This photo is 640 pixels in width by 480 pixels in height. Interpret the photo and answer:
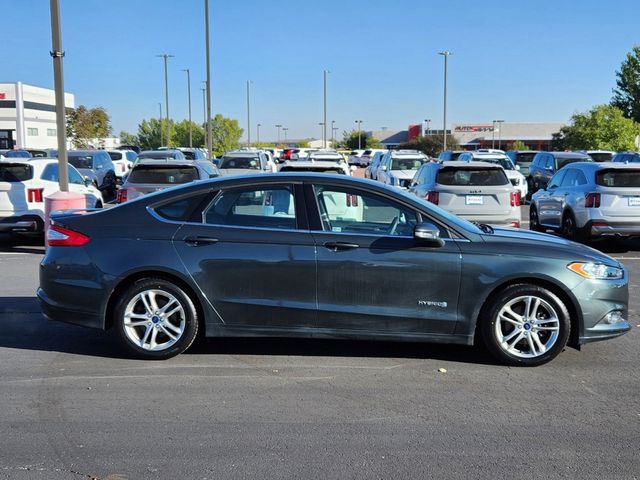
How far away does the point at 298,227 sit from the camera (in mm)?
5652

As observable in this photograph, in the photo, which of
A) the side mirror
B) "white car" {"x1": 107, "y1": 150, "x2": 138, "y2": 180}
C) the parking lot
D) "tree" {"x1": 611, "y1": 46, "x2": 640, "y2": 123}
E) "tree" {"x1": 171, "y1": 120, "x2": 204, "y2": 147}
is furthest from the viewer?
"tree" {"x1": 171, "y1": 120, "x2": 204, "y2": 147}

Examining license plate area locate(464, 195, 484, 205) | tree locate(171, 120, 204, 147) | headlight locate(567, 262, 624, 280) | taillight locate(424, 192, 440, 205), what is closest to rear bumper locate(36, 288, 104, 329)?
headlight locate(567, 262, 624, 280)

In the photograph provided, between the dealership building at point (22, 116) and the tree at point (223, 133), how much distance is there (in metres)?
17.4

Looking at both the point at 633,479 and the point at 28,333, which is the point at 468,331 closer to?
the point at 633,479

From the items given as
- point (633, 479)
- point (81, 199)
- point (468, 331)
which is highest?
point (81, 199)

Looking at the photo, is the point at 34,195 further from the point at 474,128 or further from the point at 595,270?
the point at 474,128

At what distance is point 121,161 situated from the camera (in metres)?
30.8

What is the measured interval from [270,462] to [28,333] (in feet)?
12.2

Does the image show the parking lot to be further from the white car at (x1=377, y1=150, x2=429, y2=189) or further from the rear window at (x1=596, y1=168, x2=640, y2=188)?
the white car at (x1=377, y1=150, x2=429, y2=189)

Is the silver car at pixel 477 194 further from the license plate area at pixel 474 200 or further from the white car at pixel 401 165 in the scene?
the white car at pixel 401 165

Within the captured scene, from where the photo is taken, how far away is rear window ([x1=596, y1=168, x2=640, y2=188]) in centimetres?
1166

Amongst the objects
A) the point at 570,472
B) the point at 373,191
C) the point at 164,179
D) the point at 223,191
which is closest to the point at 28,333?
the point at 223,191

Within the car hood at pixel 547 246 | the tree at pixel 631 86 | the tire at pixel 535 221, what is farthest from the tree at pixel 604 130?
the car hood at pixel 547 246

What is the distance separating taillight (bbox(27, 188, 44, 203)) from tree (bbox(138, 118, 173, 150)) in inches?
3184
